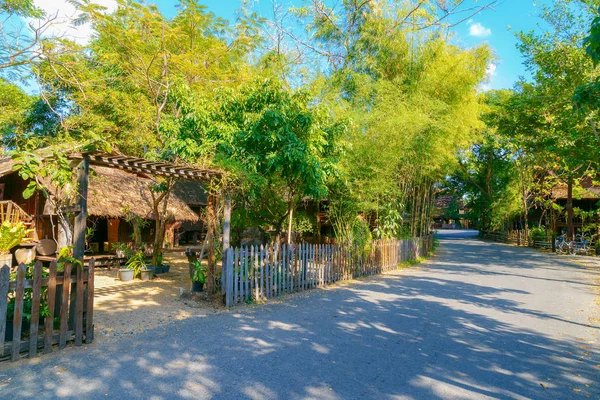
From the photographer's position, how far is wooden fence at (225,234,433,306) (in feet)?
23.2

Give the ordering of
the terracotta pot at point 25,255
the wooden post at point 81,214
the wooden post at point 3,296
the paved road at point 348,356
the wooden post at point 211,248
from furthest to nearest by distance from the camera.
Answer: the terracotta pot at point 25,255 → the wooden post at point 211,248 → the wooden post at point 81,214 → the wooden post at point 3,296 → the paved road at point 348,356

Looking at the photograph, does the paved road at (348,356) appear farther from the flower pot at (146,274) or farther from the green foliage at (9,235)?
the green foliage at (9,235)

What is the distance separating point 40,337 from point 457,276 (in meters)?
10.3

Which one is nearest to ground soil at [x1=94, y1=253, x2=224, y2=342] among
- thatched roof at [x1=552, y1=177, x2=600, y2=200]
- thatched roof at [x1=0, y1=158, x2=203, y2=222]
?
thatched roof at [x1=0, y1=158, x2=203, y2=222]

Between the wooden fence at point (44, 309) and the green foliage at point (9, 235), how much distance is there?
7210 millimetres

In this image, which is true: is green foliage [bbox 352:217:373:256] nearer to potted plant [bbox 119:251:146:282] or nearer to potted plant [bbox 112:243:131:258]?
potted plant [bbox 119:251:146:282]

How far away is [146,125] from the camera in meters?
12.5

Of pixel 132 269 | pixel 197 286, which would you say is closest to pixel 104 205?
pixel 132 269

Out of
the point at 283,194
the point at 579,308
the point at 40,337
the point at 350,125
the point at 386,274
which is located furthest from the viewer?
the point at 386,274

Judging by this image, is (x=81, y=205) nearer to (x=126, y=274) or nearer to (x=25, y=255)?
(x=126, y=274)

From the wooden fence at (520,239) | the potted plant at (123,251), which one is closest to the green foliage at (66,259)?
the potted plant at (123,251)

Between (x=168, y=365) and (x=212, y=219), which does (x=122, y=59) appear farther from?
(x=168, y=365)


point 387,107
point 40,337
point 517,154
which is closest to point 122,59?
point 387,107

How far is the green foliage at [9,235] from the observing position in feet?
34.0
